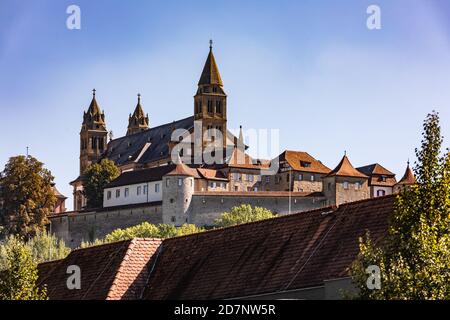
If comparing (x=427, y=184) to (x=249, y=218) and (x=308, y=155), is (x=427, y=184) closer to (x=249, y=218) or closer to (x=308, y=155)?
(x=249, y=218)

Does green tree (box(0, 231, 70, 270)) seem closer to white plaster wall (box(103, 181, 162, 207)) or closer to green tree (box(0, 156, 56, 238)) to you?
green tree (box(0, 156, 56, 238))

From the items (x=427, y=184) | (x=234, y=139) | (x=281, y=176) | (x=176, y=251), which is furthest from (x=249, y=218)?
(x=427, y=184)

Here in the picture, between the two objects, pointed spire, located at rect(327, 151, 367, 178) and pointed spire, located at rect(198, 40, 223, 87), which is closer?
pointed spire, located at rect(327, 151, 367, 178)

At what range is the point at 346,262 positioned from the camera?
31.0m

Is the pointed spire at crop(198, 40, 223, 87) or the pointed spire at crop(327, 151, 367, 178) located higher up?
the pointed spire at crop(198, 40, 223, 87)

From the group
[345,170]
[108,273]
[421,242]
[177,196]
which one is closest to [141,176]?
[177,196]

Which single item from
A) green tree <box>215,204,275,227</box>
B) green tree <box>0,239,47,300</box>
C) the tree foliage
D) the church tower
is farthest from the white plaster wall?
green tree <box>0,239,47,300</box>

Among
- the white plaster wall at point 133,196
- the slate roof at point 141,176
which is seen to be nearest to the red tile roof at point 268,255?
the white plaster wall at point 133,196

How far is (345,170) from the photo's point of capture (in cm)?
13612

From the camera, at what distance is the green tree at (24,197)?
421 feet

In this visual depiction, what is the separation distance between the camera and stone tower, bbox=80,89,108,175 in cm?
18712

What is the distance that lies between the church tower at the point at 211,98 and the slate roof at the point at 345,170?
27752mm

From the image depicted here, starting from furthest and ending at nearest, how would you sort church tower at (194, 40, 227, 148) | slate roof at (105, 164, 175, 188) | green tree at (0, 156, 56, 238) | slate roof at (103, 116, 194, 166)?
slate roof at (103, 116, 194, 166) → church tower at (194, 40, 227, 148) → slate roof at (105, 164, 175, 188) → green tree at (0, 156, 56, 238)

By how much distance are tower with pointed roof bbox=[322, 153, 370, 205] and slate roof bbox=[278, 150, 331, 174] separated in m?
9.77
